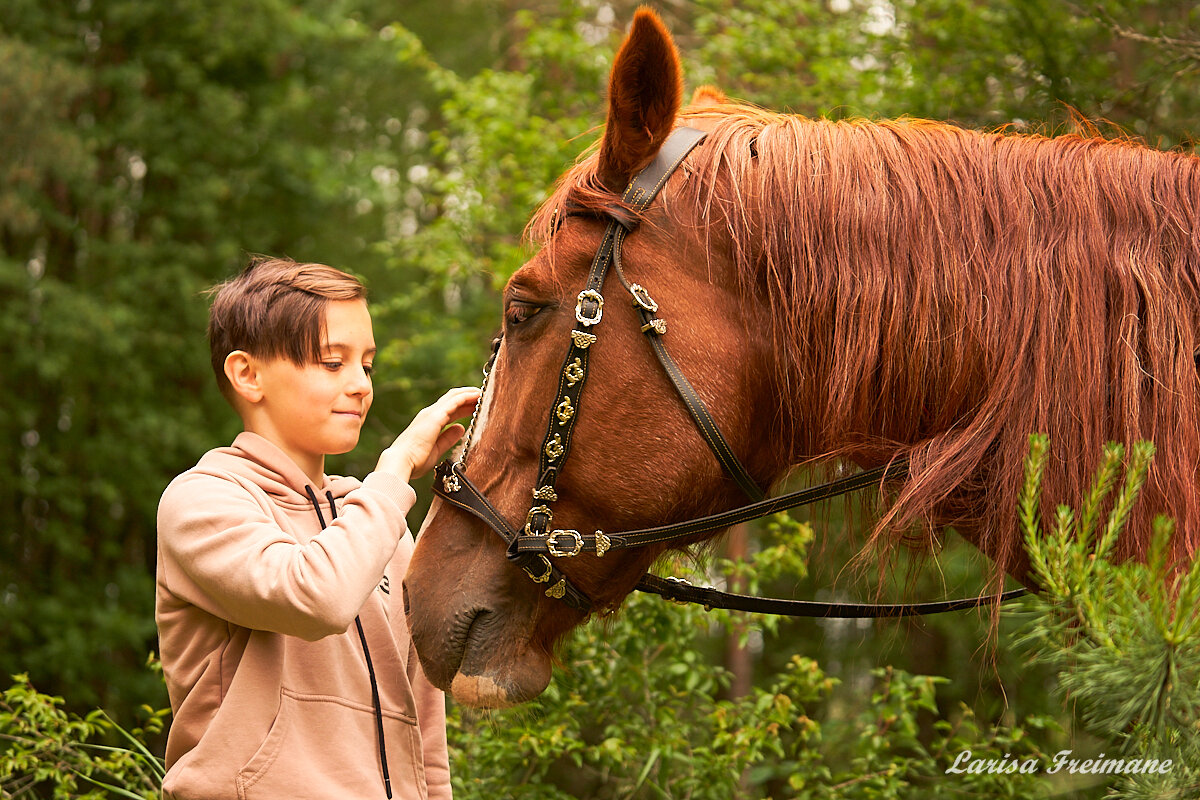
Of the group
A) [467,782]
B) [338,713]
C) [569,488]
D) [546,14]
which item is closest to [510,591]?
[569,488]

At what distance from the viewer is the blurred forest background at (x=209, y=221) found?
21.2 feet

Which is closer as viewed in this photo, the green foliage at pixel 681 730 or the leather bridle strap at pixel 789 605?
the leather bridle strap at pixel 789 605

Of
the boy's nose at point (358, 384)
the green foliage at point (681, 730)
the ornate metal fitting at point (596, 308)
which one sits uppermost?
the ornate metal fitting at point (596, 308)

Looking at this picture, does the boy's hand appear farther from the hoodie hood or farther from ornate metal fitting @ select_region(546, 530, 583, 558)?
ornate metal fitting @ select_region(546, 530, 583, 558)

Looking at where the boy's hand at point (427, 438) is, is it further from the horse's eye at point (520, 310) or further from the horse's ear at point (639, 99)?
the horse's ear at point (639, 99)

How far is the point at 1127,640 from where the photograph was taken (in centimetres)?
125

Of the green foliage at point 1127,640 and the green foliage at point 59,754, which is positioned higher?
the green foliage at point 1127,640

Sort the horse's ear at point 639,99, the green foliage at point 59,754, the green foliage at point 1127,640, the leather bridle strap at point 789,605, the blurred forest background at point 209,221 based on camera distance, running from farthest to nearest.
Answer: the blurred forest background at point 209,221 → the green foliage at point 59,754 → the leather bridle strap at point 789,605 → the horse's ear at point 639,99 → the green foliage at point 1127,640

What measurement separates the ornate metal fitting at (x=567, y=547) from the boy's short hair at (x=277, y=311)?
2.02ft

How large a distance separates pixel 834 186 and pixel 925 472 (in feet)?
1.93

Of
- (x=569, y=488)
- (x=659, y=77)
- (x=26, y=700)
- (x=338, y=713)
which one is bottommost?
(x=26, y=700)

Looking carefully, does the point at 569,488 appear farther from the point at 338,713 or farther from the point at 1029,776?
the point at 1029,776

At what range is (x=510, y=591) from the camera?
6.81ft

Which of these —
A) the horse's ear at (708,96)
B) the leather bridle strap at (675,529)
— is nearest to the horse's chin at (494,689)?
the leather bridle strap at (675,529)
